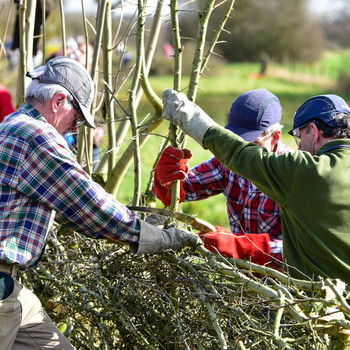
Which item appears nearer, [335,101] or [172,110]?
[335,101]

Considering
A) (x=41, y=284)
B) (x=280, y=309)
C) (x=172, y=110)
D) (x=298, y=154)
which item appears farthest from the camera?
(x=41, y=284)

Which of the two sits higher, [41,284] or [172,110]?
[172,110]

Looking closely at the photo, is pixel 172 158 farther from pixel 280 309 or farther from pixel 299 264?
pixel 280 309

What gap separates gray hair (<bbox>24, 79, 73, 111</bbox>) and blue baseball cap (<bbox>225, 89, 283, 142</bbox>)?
2.94 feet

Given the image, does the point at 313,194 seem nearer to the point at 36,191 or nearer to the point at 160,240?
the point at 160,240

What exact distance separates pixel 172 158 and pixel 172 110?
26 cm

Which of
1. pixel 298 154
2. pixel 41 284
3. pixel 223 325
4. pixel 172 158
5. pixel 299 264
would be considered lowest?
pixel 41 284

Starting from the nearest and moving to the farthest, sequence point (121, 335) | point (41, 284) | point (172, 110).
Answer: point (172, 110), point (121, 335), point (41, 284)

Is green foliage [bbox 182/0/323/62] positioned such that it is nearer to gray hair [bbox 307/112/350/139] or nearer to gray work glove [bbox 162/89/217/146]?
gray work glove [bbox 162/89/217/146]

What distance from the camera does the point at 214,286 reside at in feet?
8.55

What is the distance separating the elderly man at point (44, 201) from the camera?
97.0 inches

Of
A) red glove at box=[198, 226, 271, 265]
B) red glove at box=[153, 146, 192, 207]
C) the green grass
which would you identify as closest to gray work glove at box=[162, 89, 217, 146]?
red glove at box=[153, 146, 192, 207]

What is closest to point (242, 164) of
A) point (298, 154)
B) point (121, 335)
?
point (298, 154)

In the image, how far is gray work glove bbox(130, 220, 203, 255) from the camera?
2.64 meters
